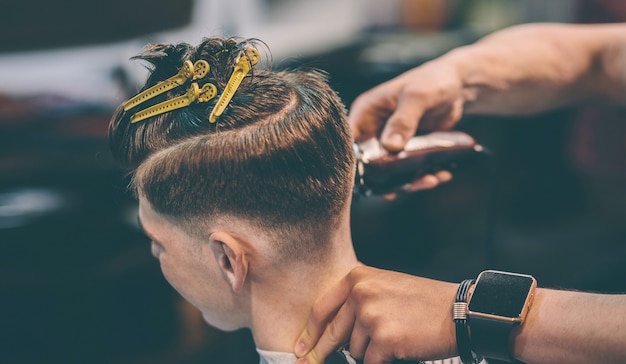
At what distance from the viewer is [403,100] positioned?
5.69ft

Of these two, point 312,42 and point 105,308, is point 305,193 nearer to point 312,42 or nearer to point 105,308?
point 105,308

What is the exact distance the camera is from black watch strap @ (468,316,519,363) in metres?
1.10

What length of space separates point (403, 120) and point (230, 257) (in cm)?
60

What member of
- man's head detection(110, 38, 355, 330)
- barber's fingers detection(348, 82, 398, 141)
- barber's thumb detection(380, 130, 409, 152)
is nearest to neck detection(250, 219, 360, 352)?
man's head detection(110, 38, 355, 330)

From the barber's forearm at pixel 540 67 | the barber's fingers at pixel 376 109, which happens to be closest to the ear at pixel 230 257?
the barber's fingers at pixel 376 109

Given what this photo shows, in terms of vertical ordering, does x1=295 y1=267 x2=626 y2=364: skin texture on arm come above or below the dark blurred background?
above

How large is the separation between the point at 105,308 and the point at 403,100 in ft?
4.29

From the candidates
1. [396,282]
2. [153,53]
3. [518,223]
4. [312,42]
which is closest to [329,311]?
[396,282]

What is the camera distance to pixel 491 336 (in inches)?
43.7

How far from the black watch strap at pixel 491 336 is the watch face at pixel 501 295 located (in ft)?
0.05

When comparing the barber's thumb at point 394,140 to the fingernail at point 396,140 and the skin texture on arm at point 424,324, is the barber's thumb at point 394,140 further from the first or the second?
the skin texture on arm at point 424,324

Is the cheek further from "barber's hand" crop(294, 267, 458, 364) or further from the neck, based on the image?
"barber's hand" crop(294, 267, 458, 364)

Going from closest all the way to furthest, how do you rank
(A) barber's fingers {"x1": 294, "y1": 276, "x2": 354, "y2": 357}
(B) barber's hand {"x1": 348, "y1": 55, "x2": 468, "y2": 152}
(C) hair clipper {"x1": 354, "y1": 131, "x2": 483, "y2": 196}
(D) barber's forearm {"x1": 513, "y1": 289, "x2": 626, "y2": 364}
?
(D) barber's forearm {"x1": 513, "y1": 289, "x2": 626, "y2": 364}, (A) barber's fingers {"x1": 294, "y1": 276, "x2": 354, "y2": 357}, (C) hair clipper {"x1": 354, "y1": 131, "x2": 483, "y2": 196}, (B) barber's hand {"x1": 348, "y1": 55, "x2": 468, "y2": 152}

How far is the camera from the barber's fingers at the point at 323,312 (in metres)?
1.29
